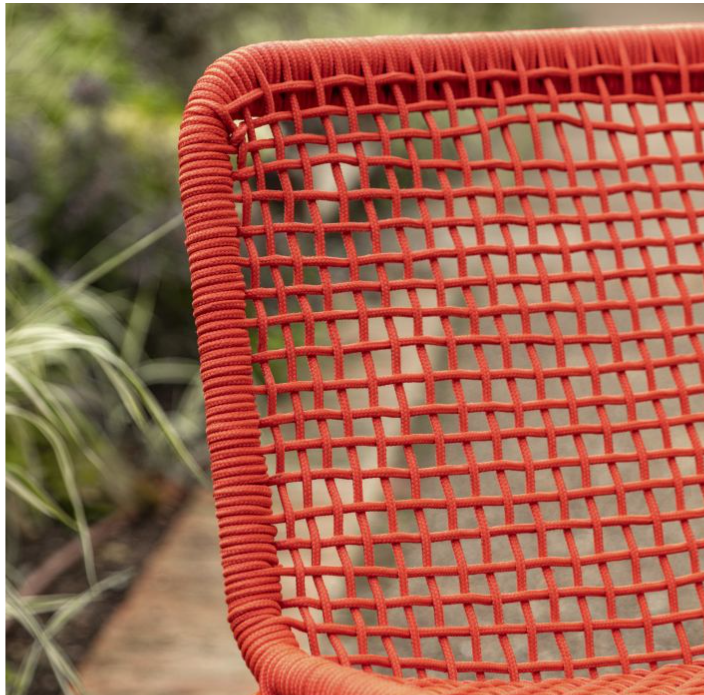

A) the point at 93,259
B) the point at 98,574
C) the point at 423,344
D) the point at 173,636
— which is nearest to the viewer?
the point at 423,344

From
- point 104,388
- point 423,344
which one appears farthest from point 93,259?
point 423,344

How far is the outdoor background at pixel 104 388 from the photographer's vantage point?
1755mm

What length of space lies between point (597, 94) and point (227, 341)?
0.42 metres

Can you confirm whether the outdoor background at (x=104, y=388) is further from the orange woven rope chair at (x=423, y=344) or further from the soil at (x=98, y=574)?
the orange woven rope chair at (x=423, y=344)

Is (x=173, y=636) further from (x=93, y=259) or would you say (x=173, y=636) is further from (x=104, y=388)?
(x=93, y=259)

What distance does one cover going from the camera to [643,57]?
2.85 ft

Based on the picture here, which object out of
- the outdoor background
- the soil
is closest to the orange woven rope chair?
the outdoor background

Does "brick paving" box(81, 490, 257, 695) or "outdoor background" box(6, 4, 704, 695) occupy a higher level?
"outdoor background" box(6, 4, 704, 695)

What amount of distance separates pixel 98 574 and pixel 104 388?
0.47m

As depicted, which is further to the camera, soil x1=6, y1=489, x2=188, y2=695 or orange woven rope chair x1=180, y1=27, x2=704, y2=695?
soil x1=6, y1=489, x2=188, y2=695

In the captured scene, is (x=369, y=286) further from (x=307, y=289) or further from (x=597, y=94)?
(x=597, y=94)

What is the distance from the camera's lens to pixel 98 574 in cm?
205

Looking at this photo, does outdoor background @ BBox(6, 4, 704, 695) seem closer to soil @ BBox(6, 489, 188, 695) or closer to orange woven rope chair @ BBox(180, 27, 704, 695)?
soil @ BBox(6, 489, 188, 695)

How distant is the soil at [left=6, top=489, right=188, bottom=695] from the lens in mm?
1748
